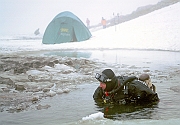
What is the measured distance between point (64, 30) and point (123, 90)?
21.1 meters

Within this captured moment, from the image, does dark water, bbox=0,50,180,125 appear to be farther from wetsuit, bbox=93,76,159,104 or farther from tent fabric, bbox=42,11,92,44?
tent fabric, bbox=42,11,92,44

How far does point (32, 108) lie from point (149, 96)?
1.93 meters

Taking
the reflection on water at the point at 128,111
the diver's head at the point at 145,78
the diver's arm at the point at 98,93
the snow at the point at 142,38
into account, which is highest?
the snow at the point at 142,38

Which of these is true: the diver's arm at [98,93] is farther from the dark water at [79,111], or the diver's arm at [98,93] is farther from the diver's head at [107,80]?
the diver's head at [107,80]

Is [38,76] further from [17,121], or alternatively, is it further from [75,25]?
[75,25]

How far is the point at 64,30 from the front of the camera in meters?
25.3

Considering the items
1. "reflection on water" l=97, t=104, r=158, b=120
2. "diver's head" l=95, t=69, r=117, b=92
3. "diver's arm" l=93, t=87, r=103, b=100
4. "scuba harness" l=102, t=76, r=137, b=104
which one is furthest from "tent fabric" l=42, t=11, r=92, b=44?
"diver's head" l=95, t=69, r=117, b=92

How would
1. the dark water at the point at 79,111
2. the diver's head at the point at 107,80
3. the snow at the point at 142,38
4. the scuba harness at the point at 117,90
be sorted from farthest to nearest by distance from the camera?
the snow at the point at 142,38 < the scuba harness at the point at 117,90 < the diver's head at the point at 107,80 < the dark water at the point at 79,111

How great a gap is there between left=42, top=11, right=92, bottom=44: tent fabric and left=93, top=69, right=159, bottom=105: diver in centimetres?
2069

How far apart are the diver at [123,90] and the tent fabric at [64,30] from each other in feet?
67.9

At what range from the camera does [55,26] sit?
25234 mm

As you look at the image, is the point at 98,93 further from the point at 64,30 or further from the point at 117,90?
the point at 64,30

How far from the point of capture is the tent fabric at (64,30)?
2512cm

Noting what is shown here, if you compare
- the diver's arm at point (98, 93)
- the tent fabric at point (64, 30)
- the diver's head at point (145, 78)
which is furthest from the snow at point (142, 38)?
the diver's arm at point (98, 93)
